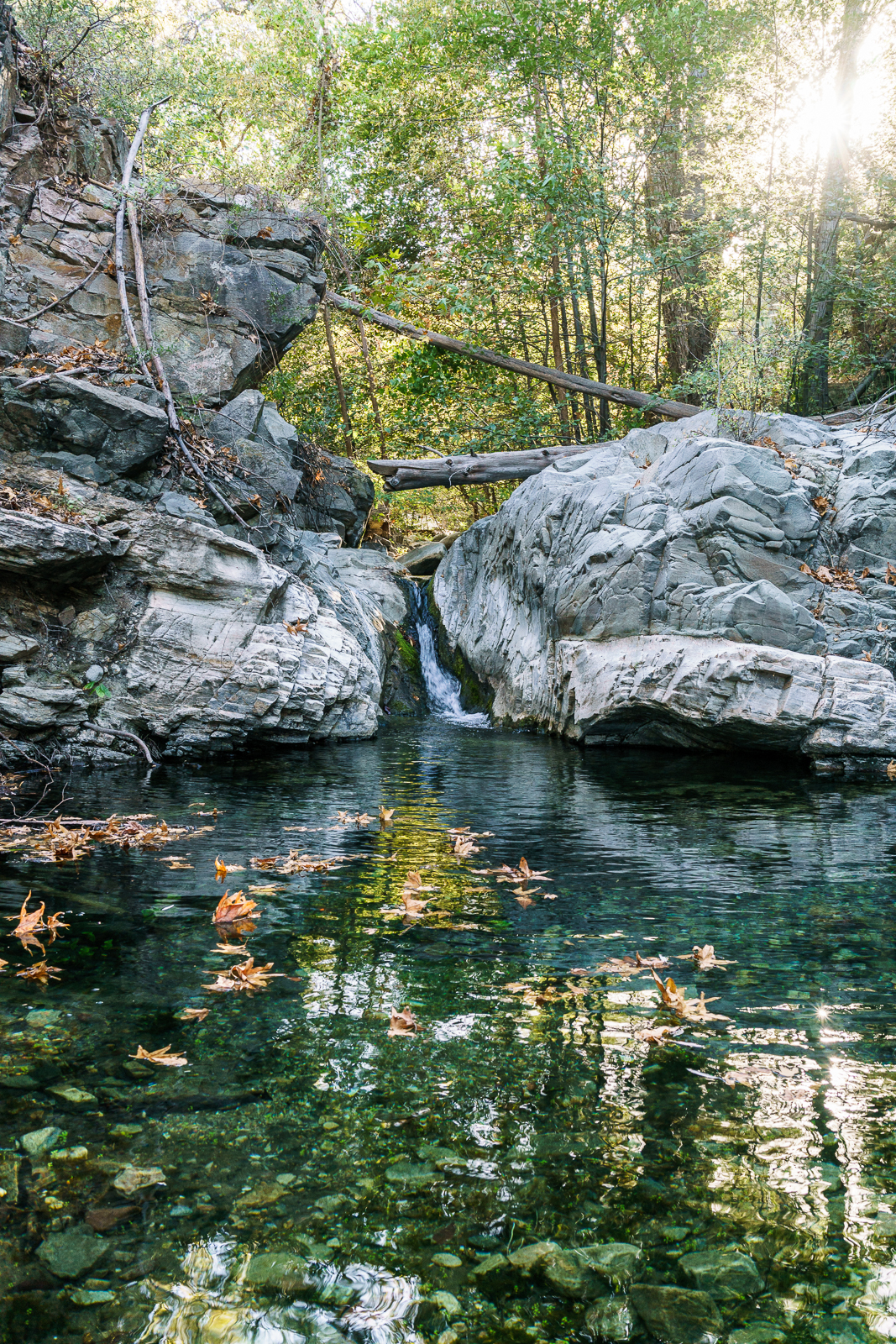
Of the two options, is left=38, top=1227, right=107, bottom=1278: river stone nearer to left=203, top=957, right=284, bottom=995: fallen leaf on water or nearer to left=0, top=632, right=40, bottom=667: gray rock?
left=203, top=957, right=284, bottom=995: fallen leaf on water

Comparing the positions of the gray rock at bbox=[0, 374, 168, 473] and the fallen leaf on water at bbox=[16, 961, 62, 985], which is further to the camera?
the gray rock at bbox=[0, 374, 168, 473]

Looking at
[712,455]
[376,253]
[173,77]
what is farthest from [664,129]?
[712,455]

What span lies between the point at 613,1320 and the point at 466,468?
15452 mm

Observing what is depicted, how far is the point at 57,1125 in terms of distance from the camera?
2.26 metres

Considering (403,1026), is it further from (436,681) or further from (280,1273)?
(436,681)

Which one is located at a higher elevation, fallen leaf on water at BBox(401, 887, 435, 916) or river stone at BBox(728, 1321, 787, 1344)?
river stone at BBox(728, 1321, 787, 1344)

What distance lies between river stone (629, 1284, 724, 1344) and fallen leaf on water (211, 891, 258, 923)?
2.65 m

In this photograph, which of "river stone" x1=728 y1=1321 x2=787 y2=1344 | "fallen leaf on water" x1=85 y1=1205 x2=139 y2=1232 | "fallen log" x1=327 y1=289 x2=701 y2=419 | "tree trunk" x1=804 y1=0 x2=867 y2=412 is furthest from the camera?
"fallen log" x1=327 y1=289 x2=701 y2=419

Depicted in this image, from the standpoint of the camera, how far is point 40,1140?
7.18 feet

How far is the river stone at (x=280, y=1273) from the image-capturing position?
1.74 metres

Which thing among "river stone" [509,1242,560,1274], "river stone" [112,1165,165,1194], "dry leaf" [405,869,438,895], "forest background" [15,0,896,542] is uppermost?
"forest background" [15,0,896,542]

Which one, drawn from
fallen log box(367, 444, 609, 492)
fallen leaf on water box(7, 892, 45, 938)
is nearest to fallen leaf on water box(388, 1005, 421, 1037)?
fallen leaf on water box(7, 892, 45, 938)

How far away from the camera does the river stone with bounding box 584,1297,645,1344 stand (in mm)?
1634

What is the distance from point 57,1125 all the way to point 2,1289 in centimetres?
58
